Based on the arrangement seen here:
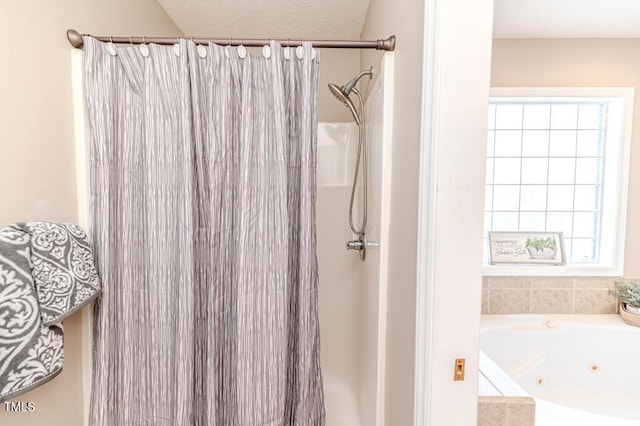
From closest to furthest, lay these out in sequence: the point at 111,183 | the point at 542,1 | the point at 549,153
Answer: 1. the point at 111,183
2. the point at 542,1
3. the point at 549,153

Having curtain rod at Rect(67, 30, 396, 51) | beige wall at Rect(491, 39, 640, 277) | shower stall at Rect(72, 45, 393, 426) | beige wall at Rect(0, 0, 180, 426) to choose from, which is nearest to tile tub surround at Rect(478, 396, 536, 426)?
shower stall at Rect(72, 45, 393, 426)

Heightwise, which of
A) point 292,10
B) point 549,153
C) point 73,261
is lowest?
point 73,261

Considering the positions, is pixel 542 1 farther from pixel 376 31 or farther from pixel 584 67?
pixel 376 31

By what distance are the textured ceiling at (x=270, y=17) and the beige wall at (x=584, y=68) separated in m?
1.02

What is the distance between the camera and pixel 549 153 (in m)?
2.30

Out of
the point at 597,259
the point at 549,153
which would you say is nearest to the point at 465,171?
the point at 549,153

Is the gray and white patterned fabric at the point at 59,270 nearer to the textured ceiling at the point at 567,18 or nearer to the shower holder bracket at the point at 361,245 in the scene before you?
the shower holder bracket at the point at 361,245

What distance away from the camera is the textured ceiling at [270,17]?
1804 mm

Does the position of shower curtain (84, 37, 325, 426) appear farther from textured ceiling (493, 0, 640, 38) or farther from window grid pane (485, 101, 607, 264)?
window grid pane (485, 101, 607, 264)

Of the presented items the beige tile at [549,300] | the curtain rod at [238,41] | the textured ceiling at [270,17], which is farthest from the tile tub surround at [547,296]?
the textured ceiling at [270,17]

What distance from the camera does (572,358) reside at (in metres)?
2.09

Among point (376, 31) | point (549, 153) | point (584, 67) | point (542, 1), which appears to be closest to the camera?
point (376, 31)

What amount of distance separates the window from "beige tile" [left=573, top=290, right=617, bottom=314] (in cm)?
18

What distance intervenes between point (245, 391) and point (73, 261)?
2.38 feet
